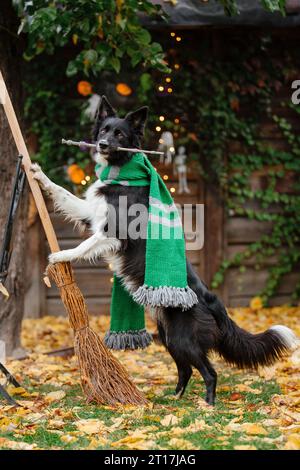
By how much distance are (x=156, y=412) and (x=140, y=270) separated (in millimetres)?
816

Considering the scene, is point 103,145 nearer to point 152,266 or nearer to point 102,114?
point 102,114

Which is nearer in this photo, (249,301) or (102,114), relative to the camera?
(102,114)

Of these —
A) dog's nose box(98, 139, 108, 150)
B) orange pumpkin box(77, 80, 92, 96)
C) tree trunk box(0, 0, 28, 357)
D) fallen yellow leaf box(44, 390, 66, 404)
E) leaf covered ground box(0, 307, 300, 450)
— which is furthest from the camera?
orange pumpkin box(77, 80, 92, 96)

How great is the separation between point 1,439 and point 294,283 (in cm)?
508

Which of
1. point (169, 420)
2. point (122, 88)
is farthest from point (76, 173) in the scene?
point (169, 420)

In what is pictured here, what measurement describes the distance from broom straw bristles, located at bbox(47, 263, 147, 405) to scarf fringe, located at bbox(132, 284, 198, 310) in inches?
15.5

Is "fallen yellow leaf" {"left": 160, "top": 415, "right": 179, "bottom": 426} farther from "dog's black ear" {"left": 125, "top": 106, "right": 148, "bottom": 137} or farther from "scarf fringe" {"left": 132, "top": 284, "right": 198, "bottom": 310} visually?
"dog's black ear" {"left": 125, "top": 106, "right": 148, "bottom": 137}

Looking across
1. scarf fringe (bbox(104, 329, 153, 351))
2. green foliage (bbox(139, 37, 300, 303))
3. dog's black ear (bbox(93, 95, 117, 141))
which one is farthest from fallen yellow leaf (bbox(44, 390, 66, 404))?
green foliage (bbox(139, 37, 300, 303))

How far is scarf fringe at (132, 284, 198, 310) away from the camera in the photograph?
12.3 ft

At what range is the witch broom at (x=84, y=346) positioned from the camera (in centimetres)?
389

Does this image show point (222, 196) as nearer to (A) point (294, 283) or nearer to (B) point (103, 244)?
(A) point (294, 283)

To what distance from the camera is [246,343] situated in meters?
4.07

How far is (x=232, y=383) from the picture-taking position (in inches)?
179
